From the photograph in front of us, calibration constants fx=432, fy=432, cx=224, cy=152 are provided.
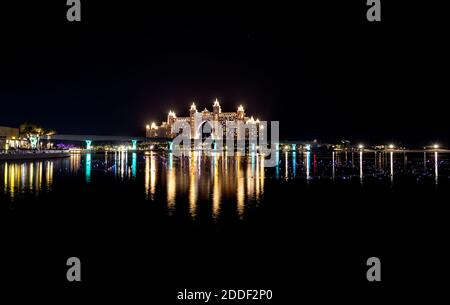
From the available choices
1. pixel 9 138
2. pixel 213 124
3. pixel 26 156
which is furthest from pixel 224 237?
pixel 213 124

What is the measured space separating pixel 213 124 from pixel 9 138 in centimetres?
7627

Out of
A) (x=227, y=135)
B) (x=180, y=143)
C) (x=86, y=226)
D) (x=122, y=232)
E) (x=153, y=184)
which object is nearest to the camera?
(x=122, y=232)

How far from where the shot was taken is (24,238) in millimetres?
8211

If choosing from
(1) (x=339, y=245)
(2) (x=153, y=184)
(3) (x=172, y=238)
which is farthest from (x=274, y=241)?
(2) (x=153, y=184)

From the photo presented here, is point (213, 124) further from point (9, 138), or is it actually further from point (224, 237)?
point (224, 237)

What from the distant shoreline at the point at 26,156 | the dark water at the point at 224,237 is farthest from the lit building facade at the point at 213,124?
the dark water at the point at 224,237

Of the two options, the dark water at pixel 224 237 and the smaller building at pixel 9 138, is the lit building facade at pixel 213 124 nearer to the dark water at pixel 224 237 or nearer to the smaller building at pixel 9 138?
the smaller building at pixel 9 138

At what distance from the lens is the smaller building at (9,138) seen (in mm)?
61325

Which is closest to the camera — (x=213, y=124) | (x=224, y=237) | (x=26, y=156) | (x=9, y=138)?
(x=224, y=237)

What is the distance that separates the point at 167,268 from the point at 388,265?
3471 mm


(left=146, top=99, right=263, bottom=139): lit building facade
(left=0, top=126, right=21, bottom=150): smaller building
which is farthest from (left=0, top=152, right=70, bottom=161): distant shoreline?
(left=146, top=99, right=263, bottom=139): lit building facade

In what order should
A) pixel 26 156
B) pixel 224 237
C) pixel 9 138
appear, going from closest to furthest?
1. pixel 224 237
2. pixel 26 156
3. pixel 9 138

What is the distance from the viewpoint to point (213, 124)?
13712 centimetres
